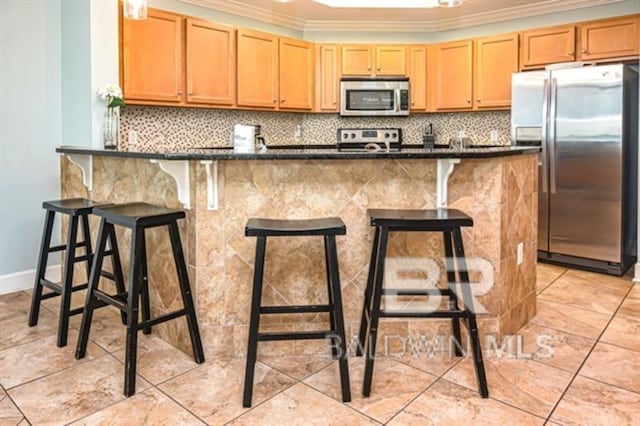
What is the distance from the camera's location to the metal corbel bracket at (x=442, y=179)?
230 cm

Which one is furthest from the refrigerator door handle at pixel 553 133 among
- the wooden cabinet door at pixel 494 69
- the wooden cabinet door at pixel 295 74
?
the wooden cabinet door at pixel 295 74

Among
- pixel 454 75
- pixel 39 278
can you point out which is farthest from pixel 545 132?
pixel 39 278

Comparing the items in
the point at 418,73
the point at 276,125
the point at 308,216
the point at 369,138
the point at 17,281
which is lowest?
the point at 17,281

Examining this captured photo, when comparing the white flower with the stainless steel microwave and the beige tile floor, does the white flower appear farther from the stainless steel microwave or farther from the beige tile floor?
the stainless steel microwave

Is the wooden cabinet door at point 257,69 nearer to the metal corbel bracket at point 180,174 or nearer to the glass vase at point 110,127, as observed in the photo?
the glass vase at point 110,127

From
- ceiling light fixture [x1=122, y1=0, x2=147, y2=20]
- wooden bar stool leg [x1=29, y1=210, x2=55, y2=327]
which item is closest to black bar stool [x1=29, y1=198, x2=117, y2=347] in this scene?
wooden bar stool leg [x1=29, y1=210, x2=55, y2=327]

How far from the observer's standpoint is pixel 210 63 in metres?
4.32

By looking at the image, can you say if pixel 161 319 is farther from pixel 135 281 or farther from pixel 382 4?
pixel 382 4

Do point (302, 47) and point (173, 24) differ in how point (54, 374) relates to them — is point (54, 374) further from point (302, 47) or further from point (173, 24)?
point (302, 47)

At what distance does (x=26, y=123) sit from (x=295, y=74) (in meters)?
2.62

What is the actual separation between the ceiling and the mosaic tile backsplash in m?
0.96

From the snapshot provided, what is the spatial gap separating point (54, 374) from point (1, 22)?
2474 millimetres

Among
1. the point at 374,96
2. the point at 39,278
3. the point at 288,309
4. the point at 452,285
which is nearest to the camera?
the point at 288,309

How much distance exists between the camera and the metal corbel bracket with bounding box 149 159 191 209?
7.29ft
